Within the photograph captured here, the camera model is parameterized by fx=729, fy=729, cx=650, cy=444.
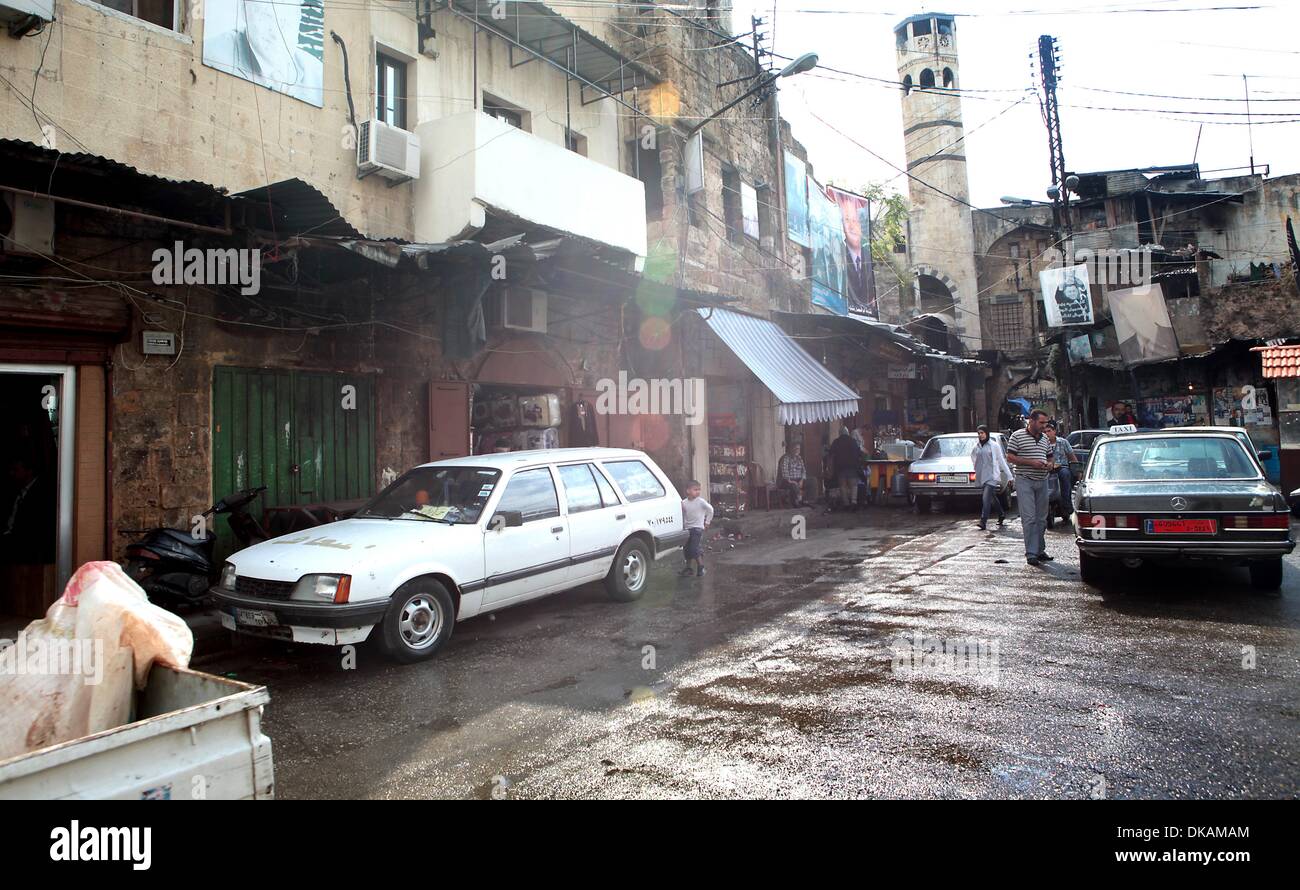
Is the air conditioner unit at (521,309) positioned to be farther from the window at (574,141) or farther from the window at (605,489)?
the window at (605,489)

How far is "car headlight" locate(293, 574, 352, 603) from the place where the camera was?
17.0 ft

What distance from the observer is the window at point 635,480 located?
26.1 ft

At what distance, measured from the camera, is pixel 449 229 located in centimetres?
1014

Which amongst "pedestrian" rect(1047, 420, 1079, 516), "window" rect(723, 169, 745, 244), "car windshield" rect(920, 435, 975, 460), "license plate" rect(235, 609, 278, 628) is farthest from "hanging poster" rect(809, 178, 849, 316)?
"license plate" rect(235, 609, 278, 628)

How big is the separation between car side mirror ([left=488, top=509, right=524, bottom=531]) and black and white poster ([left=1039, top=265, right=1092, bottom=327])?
25048 mm

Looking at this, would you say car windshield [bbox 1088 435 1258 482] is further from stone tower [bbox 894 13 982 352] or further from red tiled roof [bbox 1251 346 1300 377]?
stone tower [bbox 894 13 982 352]

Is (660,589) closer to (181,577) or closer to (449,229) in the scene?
(181,577)

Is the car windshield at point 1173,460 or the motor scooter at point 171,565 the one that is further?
the car windshield at point 1173,460

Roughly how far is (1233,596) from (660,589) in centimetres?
564

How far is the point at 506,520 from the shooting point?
6.41 metres

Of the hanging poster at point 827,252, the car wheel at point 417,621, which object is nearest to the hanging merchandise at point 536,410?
the car wheel at point 417,621

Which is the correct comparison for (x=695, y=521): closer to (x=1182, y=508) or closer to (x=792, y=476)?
(x=1182, y=508)

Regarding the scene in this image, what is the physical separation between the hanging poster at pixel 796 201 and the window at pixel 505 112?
28.3 ft
